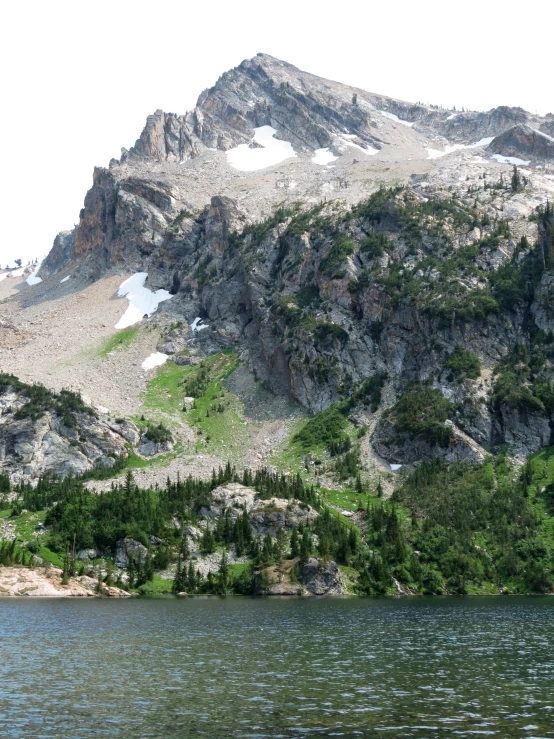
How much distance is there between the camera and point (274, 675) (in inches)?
2117

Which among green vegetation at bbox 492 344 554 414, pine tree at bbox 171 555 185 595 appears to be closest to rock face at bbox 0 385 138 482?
pine tree at bbox 171 555 185 595

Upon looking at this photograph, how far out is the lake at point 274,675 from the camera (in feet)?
129

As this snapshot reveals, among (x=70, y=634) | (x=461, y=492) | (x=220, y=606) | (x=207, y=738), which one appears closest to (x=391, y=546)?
(x=461, y=492)

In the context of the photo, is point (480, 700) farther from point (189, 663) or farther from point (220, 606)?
point (220, 606)

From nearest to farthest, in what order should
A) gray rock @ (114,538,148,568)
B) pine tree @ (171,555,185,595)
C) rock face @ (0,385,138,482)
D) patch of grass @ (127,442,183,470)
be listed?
pine tree @ (171,555,185,595) → gray rock @ (114,538,148,568) → rock face @ (0,385,138,482) → patch of grass @ (127,442,183,470)

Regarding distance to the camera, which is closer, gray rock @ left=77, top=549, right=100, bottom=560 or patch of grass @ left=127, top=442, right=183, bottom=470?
gray rock @ left=77, top=549, right=100, bottom=560

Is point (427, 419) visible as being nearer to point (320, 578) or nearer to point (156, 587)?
point (320, 578)

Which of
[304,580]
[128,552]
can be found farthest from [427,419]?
[128,552]

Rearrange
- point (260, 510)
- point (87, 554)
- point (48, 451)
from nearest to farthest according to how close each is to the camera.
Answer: point (87, 554) < point (260, 510) < point (48, 451)

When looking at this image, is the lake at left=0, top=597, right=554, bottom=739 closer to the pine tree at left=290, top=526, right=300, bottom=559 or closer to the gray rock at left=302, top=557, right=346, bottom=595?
the gray rock at left=302, top=557, right=346, bottom=595

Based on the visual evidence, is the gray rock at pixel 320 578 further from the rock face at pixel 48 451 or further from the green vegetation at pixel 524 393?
the green vegetation at pixel 524 393

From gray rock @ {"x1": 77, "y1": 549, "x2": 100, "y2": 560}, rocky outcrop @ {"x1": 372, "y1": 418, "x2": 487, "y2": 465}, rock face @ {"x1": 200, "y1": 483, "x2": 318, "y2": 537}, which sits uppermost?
rocky outcrop @ {"x1": 372, "y1": 418, "x2": 487, "y2": 465}

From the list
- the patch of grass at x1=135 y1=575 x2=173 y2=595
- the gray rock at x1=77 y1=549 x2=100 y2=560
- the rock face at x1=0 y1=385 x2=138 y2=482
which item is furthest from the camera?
the rock face at x1=0 y1=385 x2=138 y2=482

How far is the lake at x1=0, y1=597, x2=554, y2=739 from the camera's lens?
129ft
